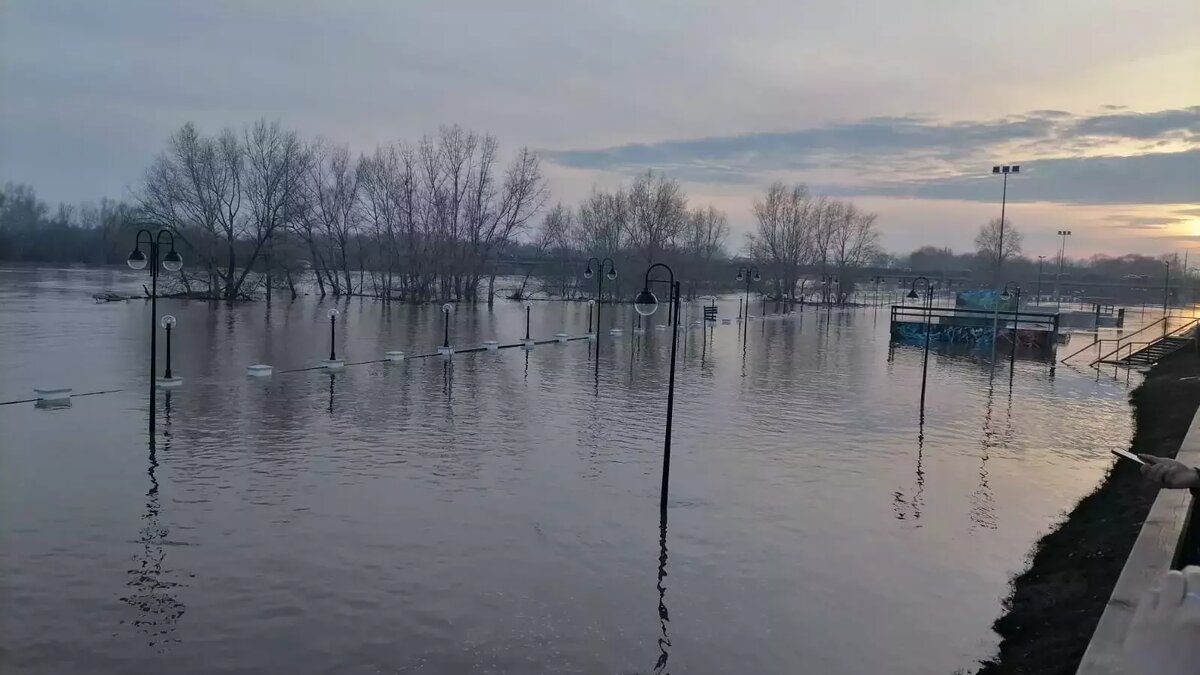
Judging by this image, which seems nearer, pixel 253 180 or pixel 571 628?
pixel 571 628

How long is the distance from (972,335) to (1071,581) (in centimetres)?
3413

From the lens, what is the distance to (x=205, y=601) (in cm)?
755

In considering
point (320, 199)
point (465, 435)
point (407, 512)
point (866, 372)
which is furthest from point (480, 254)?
point (407, 512)

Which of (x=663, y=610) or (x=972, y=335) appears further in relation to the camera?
(x=972, y=335)

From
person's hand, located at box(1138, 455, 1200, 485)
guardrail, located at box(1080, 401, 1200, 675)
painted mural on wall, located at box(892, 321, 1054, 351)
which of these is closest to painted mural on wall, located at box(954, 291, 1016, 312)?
painted mural on wall, located at box(892, 321, 1054, 351)

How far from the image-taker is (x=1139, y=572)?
6.93 metres

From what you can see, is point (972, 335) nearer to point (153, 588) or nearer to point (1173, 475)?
point (1173, 475)

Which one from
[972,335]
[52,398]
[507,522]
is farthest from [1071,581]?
[972,335]

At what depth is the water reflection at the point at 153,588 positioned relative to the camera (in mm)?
7020

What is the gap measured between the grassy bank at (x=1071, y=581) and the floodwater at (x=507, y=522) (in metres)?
0.26

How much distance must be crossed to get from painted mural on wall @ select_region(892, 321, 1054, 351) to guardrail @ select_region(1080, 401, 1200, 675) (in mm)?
30891

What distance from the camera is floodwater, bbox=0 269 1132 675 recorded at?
7105 mm

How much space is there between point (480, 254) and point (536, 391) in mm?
45135

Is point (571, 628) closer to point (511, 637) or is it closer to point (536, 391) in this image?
point (511, 637)
